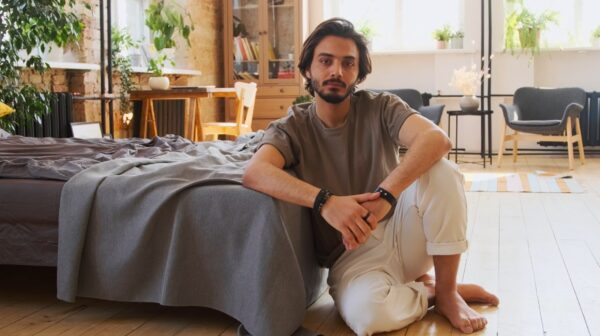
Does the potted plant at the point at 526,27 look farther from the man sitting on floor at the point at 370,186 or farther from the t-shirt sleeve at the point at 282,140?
the t-shirt sleeve at the point at 282,140

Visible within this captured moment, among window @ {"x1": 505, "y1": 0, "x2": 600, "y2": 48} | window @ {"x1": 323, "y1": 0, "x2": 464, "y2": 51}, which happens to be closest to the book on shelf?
window @ {"x1": 323, "y1": 0, "x2": 464, "y2": 51}

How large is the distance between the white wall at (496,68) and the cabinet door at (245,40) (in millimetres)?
686

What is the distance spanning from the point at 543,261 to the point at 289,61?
5383 mm

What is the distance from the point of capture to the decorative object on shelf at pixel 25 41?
4305mm

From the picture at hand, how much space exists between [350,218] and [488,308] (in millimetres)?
714

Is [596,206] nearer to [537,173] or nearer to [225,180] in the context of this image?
[537,173]

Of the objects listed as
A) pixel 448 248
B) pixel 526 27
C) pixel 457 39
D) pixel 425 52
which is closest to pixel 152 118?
pixel 425 52

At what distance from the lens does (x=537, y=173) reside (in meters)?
6.68

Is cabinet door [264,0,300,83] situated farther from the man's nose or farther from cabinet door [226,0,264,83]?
the man's nose

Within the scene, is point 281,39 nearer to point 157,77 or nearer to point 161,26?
point 161,26

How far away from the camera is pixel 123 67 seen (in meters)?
6.16

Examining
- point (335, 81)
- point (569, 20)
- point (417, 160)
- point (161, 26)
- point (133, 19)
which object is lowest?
point (417, 160)

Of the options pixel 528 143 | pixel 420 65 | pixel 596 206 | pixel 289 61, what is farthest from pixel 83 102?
pixel 528 143

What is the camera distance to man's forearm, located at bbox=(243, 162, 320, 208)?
215 cm
